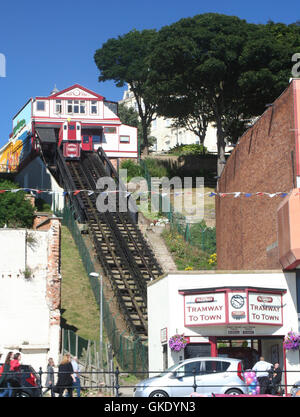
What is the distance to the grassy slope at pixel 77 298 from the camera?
146 feet

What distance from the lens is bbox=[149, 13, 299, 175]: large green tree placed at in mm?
70875

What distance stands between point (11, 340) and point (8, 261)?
368 cm

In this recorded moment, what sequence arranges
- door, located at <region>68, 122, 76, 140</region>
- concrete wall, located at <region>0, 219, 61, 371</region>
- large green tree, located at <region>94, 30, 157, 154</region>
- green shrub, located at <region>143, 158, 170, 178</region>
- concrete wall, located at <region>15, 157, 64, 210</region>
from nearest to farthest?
concrete wall, located at <region>0, 219, 61, 371</region>
concrete wall, located at <region>15, 157, 64, 210</region>
door, located at <region>68, 122, 76, 140</region>
green shrub, located at <region>143, 158, 170, 178</region>
large green tree, located at <region>94, 30, 157, 154</region>

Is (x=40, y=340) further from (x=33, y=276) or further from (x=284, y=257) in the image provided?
(x=284, y=257)

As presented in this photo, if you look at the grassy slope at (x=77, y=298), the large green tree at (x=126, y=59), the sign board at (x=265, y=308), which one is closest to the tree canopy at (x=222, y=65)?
the grassy slope at (x=77, y=298)

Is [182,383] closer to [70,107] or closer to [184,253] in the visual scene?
[184,253]

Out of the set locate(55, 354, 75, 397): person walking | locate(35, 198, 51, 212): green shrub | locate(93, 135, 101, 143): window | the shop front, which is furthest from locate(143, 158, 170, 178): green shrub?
locate(55, 354, 75, 397): person walking

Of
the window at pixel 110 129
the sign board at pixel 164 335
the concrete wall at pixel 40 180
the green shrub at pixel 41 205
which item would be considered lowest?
the sign board at pixel 164 335

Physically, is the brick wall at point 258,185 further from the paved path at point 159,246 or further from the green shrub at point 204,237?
the green shrub at point 204,237

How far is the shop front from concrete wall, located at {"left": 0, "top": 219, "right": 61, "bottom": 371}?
7.09 m

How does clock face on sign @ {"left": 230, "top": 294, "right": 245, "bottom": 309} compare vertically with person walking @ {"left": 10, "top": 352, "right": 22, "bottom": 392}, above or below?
above

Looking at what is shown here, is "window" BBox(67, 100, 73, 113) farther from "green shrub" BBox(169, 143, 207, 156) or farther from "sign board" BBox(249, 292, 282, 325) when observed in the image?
"sign board" BBox(249, 292, 282, 325)

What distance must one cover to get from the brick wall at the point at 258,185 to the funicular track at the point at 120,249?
18.9 ft
